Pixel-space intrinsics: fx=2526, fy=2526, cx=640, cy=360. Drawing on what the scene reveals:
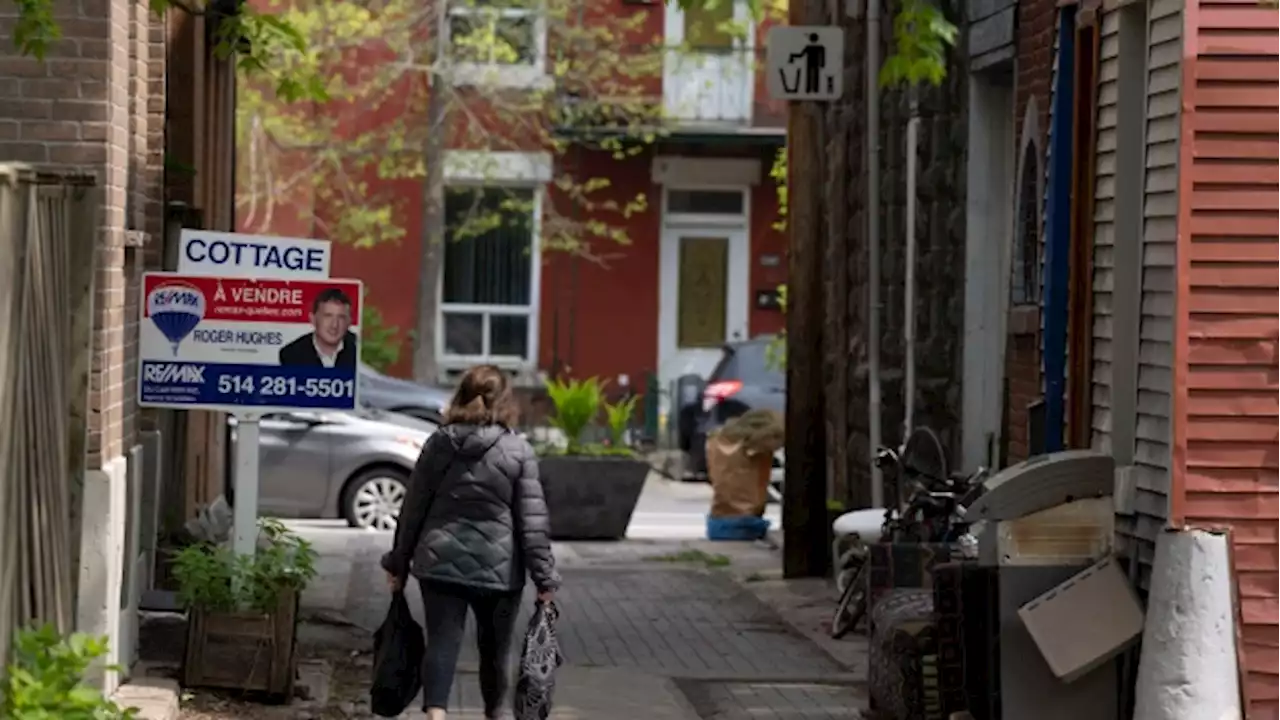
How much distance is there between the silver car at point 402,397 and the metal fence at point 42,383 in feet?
51.2

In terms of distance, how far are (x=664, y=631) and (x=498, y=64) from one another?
18.7m

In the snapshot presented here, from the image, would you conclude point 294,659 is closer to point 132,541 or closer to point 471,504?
point 132,541

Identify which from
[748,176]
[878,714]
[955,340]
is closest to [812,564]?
[955,340]

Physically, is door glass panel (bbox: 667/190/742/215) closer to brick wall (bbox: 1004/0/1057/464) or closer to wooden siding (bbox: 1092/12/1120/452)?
brick wall (bbox: 1004/0/1057/464)

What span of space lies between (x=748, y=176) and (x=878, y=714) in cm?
2315

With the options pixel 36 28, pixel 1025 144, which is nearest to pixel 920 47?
pixel 1025 144

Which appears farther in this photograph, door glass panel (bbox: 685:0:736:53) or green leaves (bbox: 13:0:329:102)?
door glass panel (bbox: 685:0:736:53)

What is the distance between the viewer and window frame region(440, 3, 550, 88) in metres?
30.9

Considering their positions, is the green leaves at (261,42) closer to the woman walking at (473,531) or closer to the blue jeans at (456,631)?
the woman walking at (473,531)

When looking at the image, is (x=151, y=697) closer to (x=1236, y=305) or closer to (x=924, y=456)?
(x=1236, y=305)

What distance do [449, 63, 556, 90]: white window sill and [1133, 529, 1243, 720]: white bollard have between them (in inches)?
883

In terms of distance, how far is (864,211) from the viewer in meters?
17.8

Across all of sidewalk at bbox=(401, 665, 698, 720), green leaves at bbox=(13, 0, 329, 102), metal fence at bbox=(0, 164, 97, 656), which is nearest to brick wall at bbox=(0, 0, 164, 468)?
metal fence at bbox=(0, 164, 97, 656)

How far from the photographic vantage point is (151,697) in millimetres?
10367
